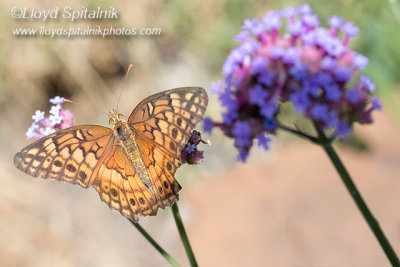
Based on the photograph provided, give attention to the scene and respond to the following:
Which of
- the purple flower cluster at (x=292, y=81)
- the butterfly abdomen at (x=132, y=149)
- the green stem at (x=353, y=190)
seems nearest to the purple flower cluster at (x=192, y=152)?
the butterfly abdomen at (x=132, y=149)

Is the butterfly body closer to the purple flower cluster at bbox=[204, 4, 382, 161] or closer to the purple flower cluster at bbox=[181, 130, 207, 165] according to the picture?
the purple flower cluster at bbox=[181, 130, 207, 165]

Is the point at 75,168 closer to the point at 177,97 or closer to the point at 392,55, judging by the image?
the point at 177,97

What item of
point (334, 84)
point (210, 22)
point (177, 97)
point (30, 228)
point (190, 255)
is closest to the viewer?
point (334, 84)

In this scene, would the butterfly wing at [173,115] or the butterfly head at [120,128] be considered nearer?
the butterfly wing at [173,115]

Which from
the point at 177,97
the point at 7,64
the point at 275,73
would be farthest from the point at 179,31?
the point at 275,73

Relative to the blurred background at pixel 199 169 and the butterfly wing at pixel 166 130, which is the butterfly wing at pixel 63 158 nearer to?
the butterfly wing at pixel 166 130

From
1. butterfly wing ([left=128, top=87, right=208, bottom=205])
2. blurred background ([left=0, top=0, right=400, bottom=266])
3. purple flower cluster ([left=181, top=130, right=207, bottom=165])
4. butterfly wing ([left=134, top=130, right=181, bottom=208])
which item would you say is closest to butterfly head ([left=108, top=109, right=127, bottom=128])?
butterfly wing ([left=128, top=87, right=208, bottom=205])
